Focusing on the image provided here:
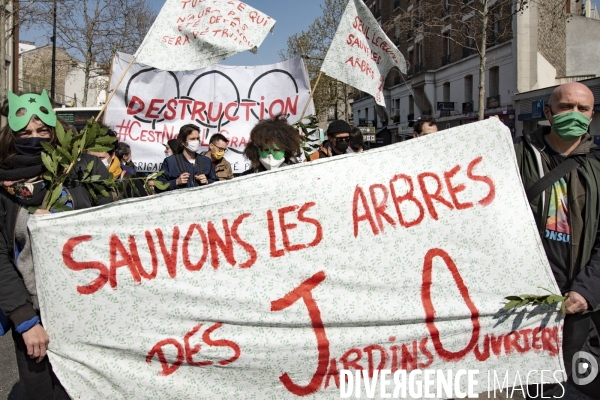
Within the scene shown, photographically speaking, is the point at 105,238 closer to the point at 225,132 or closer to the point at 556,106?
the point at 556,106

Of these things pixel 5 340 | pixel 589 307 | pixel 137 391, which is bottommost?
pixel 5 340

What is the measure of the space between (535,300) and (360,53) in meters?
3.86

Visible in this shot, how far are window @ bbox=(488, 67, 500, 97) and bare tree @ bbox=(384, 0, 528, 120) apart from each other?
1.26 m

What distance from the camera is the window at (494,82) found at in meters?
28.9

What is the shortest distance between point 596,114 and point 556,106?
71.6ft

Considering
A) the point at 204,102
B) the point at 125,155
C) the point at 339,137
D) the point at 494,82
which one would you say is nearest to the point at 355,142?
the point at 339,137

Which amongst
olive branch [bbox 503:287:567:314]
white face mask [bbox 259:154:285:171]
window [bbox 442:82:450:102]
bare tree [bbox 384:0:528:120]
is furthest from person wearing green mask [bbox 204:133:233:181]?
window [bbox 442:82:450:102]

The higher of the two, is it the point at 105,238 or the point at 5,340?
the point at 105,238

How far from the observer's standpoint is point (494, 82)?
29.4 meters

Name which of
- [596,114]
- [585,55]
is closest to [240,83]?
[596,114]

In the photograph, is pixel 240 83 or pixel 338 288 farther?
pixel 240 83

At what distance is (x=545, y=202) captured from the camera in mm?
2744

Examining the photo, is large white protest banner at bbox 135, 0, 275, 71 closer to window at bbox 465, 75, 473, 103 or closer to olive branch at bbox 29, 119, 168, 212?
olive branch at bbox 29, 119, 168, 212

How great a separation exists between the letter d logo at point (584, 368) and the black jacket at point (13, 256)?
8.28 feet
